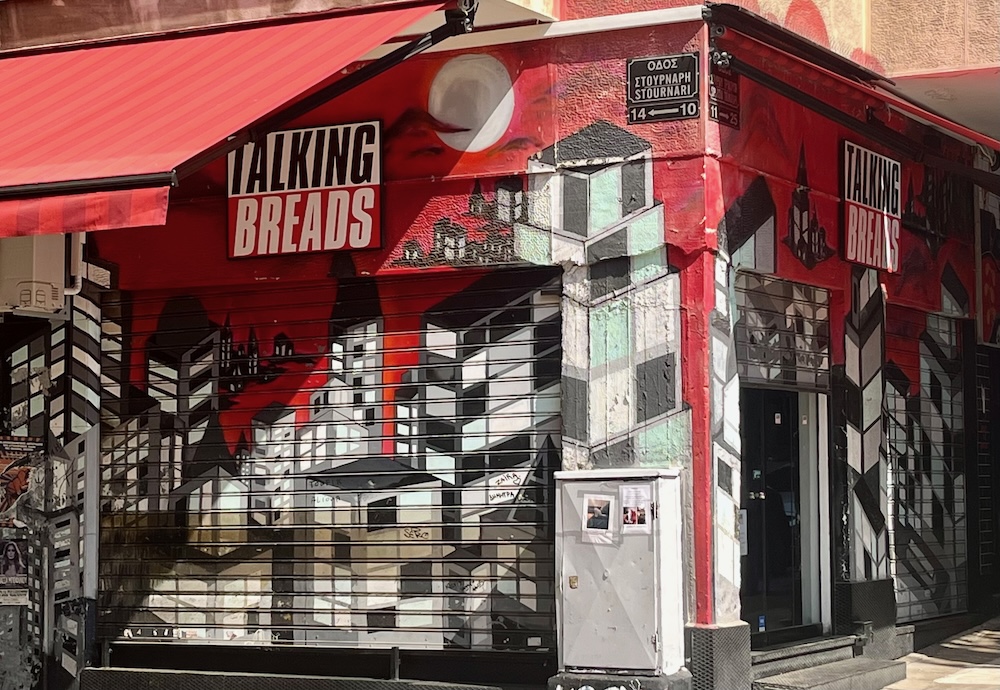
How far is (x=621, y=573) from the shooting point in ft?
29.4

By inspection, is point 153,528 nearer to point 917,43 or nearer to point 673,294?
point 673,294

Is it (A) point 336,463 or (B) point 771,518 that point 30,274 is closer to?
(A) point 336,463

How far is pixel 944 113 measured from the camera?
1184 cm

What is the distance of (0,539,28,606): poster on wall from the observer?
35.2 ft

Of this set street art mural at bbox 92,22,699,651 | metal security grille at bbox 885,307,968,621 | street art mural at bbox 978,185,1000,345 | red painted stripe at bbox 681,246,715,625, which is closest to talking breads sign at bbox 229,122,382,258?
street art mural at bbox 92,22,699,651

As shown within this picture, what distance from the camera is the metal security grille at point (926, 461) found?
12352 mm

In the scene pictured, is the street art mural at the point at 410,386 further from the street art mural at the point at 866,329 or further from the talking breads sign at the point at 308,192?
the street art mural at the point at 866,329

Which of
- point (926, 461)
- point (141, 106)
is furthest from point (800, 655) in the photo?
point (141, 106)

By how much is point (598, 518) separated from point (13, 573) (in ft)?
14.5

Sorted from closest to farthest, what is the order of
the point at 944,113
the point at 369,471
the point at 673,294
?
the point at 673,294 → the point at 369,471 → the point at 944,113

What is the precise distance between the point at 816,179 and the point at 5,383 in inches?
238

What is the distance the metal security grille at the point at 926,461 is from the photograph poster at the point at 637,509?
12.2 ft

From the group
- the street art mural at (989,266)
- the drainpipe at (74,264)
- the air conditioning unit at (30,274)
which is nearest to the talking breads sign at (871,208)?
the street art mural at (989,266)

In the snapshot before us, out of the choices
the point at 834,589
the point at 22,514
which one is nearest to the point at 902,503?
the point at 834,589
